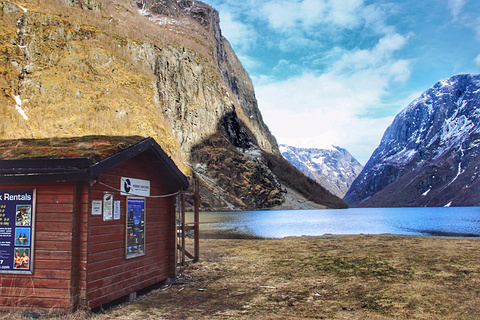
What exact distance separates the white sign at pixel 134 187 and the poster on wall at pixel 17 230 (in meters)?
2.53

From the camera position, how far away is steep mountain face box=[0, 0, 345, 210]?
96500 mm

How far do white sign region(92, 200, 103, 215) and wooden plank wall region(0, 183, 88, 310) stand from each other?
1.26 ft

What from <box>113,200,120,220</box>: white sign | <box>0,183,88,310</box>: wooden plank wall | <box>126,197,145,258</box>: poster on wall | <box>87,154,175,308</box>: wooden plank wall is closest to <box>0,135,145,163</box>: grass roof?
<box>87,154,175,308</box>: wooden plank wall

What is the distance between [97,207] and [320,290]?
8.13 m

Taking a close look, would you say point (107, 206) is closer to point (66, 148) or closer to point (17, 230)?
point (66, 148)

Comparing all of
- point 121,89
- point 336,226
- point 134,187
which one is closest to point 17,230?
point 134,187

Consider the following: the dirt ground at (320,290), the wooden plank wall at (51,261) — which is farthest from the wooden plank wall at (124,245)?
the dirt ground at (320,290)

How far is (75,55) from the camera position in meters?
109

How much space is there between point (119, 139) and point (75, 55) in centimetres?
10979

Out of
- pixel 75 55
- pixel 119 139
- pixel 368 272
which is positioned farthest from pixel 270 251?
pixel 75 55

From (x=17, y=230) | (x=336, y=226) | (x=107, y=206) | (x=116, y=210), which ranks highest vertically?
(x=107, y=206)

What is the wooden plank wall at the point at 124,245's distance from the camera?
1013 centimetres

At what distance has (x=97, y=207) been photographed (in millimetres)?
10305

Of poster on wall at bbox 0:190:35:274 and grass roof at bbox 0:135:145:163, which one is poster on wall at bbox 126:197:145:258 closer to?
grass roof at bbox 0:135:145:163
